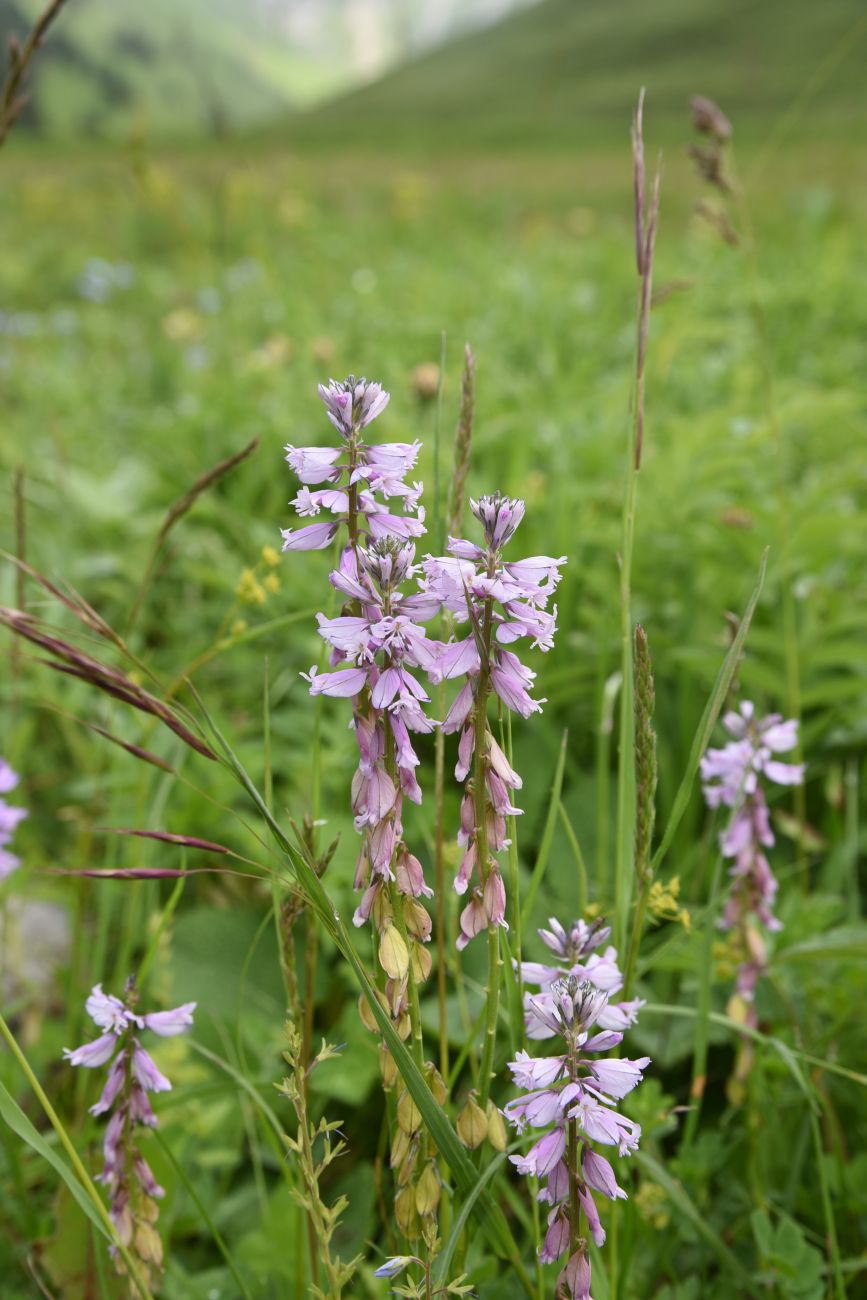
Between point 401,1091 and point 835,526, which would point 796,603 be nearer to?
point 835,526

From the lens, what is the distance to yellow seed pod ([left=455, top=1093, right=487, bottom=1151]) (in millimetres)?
1005

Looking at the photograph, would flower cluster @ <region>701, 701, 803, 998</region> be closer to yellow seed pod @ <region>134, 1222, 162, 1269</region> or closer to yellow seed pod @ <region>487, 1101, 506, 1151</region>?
yellow seed pod @ <region>487, 1101, 506, 1151</region>

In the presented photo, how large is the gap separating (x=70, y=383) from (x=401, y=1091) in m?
5.57

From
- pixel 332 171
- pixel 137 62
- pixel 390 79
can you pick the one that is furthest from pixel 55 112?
pixel 137 62

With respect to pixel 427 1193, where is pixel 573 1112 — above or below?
above

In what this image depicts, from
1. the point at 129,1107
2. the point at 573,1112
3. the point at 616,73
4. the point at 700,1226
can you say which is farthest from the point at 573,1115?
the point at 616,73

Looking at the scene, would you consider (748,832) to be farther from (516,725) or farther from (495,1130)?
(516,725)

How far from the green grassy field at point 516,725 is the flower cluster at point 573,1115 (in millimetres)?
200

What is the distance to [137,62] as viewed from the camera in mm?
129250

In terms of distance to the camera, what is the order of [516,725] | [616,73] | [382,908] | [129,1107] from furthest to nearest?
1. [616,73]
2. [516,725]
3. [129,1107]
4. [382,908]

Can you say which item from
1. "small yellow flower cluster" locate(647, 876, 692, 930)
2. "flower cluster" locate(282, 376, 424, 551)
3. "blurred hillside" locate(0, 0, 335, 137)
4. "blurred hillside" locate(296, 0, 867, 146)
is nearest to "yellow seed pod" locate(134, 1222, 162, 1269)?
"small yellow flower cluster" locate(647, 876, 692, 930)

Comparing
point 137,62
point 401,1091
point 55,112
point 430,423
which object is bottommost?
point 401,1091

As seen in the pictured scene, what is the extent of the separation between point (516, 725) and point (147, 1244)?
1698 millimetres

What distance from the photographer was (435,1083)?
1.03 meters
